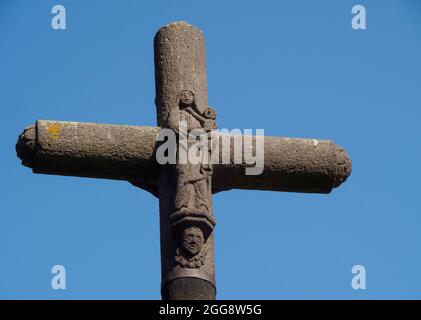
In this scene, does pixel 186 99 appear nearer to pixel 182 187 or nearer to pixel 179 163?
pixel 179 163

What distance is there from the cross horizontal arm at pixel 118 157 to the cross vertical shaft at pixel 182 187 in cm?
15

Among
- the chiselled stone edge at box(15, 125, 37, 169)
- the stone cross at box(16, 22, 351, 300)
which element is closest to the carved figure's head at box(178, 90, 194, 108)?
the stone cross at box(16, 22, 351, 300)

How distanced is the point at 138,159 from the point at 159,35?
3.26 ft

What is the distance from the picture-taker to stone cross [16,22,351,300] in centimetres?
943

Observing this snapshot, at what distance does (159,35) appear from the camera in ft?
34.4

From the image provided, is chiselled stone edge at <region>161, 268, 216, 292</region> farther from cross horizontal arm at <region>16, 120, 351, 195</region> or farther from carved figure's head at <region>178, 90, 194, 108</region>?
carved figure's head at <region>178, 90, 194, 108</region>

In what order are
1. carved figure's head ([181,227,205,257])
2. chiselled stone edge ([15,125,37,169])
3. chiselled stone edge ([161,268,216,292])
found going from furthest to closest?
chiselled stone edge ([15,125,37,169])
carved figure's head ([181,227,205,257])
chiselled stone edge ([161,268,216,292])

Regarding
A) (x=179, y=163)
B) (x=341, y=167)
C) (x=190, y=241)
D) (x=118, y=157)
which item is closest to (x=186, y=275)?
(x=190, y=241)

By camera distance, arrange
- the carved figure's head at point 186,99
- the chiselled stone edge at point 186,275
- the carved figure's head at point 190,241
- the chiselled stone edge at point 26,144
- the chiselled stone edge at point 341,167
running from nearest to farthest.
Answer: the chiselled stone edge at point 186,275
the carved figure's head at point 190,241
the chiselled stone edge at point 26,144
the carved figure's head at point 186,99
the chiselled stone edge at point 341,167

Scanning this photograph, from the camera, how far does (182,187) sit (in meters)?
9.60

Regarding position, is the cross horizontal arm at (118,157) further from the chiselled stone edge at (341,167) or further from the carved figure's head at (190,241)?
the carved figure's head at (190,241)

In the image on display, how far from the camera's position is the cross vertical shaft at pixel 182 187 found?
9.28 m

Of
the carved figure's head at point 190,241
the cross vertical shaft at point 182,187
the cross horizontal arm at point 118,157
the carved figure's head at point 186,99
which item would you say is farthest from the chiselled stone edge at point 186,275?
the carved figure's head at point 186,99
